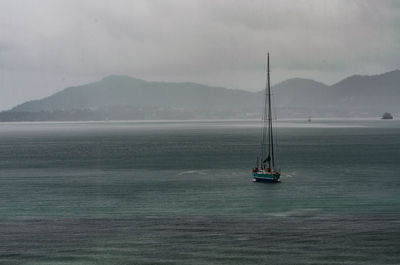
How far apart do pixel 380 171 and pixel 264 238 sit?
64.1 meters

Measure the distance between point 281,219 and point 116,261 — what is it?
22.5m

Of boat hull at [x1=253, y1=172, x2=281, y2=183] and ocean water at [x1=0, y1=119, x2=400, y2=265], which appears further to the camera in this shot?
boat hull at [x1=253, y1=172, x2=281, y2=183]

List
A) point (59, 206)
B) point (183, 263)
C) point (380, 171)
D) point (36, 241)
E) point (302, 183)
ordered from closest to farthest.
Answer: point (183, 263), point (36, 241), point (59, 206), point (302, 183), point (380, 171)

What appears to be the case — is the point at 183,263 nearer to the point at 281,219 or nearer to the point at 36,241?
the point at 36,241

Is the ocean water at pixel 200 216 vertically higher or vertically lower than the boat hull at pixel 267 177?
lower

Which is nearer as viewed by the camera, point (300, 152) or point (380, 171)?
point (380, 171)

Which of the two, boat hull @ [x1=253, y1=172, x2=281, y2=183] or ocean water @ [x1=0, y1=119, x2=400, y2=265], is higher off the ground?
boat hull @ [x1=253, y1=172, x2=281, y2=183]

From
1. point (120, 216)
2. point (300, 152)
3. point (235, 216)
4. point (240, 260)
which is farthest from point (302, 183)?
point (300, 152)

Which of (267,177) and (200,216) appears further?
(267,177)

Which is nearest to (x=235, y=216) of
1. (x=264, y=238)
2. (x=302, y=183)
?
(x=264, y=238)

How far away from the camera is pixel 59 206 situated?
75.1 metres

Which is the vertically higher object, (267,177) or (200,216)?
(267,177)

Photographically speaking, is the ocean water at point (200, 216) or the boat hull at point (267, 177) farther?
the boat hull at point (267, 177)

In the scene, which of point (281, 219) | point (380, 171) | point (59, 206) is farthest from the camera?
point (380, 171)
